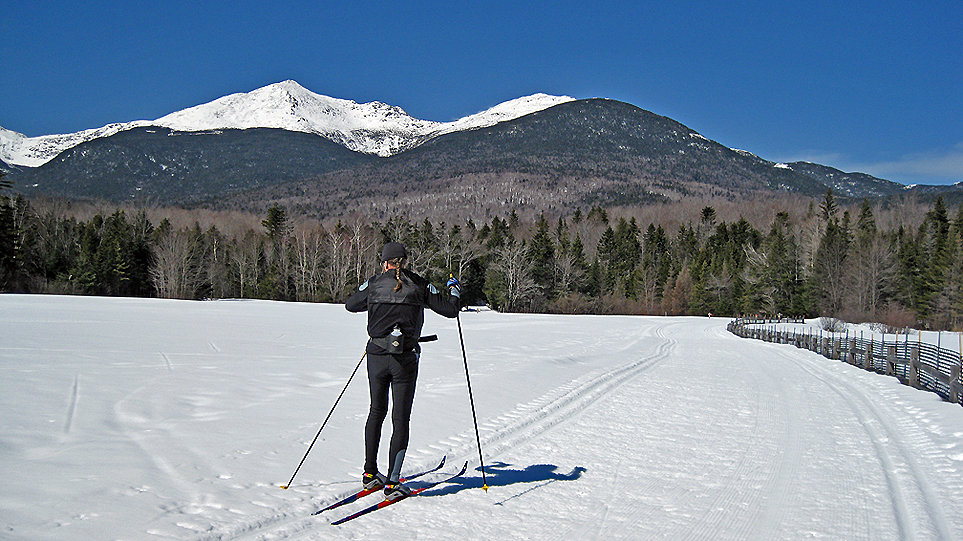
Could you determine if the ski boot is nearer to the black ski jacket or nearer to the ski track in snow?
the black ski jacket

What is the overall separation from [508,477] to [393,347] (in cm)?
208

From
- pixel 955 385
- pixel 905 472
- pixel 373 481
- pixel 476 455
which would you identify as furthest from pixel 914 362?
pixel 373 481

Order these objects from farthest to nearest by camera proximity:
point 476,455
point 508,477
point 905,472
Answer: point 476,455, point 905,472, point 508,477

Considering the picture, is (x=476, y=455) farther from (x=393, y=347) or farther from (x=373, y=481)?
(x=393, y=347)

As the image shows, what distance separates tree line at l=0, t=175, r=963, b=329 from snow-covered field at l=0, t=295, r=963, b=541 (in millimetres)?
56971

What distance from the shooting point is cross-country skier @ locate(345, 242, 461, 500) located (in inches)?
222

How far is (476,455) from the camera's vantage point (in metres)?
7.64

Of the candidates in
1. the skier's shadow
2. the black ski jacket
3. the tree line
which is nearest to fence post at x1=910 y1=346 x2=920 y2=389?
the skier's shadow

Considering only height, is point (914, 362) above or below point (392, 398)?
below

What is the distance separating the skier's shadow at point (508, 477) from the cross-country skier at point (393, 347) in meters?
0.56

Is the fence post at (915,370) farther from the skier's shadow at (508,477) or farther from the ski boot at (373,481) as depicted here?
the ski boot at (373,481)

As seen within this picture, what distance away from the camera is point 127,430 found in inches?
295

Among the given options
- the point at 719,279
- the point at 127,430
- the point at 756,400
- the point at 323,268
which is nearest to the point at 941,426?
the point at 756,400

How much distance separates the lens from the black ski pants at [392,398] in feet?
18.6
